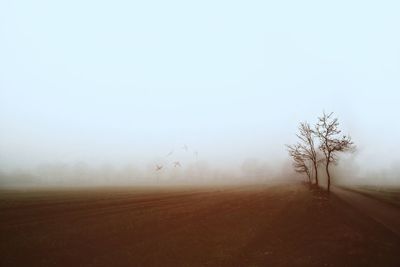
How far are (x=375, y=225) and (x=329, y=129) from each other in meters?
37.4

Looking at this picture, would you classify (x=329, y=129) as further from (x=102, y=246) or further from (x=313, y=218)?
(x=102, y=246)

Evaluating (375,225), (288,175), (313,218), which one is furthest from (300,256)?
(288,175)

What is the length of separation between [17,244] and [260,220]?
1618cm

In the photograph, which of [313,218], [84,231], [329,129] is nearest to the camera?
[84,231]

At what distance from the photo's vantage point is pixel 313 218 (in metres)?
23.3

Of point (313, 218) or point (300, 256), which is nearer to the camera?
point (300, 256)

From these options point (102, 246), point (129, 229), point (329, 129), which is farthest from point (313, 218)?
point (329, 129)

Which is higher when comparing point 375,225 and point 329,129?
point 329,129

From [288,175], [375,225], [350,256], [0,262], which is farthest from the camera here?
[288,175]

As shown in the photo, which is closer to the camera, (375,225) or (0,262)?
(0,262)

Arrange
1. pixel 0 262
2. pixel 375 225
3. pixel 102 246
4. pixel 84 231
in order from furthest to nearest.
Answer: pixel 84 231 < pixel 375 225 < pixel 102 246 < pixel 0 262

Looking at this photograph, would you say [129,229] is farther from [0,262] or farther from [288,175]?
[288,175]

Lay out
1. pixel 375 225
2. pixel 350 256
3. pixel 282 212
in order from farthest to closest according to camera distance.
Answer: pixel 282 212
pixel 375 225
pixel 350 256

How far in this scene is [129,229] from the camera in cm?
2144
